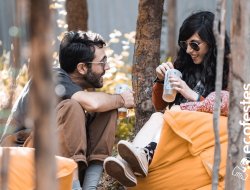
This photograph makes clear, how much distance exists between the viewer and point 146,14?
4.61 meters

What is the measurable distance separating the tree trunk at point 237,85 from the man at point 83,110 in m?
1.27

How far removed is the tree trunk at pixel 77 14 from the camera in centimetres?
628

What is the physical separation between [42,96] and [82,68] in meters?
2.87

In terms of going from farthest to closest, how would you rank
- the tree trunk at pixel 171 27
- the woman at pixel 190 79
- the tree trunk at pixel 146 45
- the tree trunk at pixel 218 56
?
the tree trunk at pixel 171 27, the tree trunk at pixel 146 45, the woman at pixel 190 79, the tree trunk at pixel 218 56

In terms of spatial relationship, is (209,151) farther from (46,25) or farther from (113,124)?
(46,25)

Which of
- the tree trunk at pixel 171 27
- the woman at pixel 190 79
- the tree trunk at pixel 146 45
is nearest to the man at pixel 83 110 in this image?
the woman at pixel 190 79

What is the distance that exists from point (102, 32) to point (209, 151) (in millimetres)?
5393

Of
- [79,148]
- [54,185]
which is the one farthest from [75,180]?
[54,185]

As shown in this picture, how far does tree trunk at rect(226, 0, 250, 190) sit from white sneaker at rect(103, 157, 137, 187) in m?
0.97

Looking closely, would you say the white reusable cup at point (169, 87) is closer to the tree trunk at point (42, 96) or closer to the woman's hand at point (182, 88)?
the woman's hand at point (182, 88)

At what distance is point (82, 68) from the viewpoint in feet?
13.3

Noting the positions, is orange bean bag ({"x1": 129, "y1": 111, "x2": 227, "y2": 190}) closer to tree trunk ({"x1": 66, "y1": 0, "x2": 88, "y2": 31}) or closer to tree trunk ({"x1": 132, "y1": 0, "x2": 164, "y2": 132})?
tree trunk ({"x1": 132, "y1": 0, "x2": 164, "y2": 132})

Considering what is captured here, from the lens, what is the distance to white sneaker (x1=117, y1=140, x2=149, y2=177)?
3408 millimetres

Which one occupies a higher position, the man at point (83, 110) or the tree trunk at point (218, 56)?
the tree trunk at point (218, 56)
